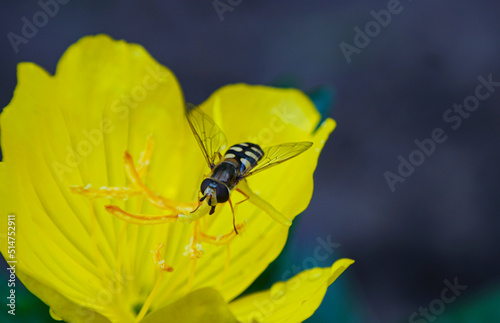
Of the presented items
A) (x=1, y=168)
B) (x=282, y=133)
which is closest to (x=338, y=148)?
(x=282, y=133)

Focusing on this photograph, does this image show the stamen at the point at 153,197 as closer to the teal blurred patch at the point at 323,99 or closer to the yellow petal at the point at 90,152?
the yellow petal at the point at 90,152

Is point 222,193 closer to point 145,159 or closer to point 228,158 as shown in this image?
point 228,158

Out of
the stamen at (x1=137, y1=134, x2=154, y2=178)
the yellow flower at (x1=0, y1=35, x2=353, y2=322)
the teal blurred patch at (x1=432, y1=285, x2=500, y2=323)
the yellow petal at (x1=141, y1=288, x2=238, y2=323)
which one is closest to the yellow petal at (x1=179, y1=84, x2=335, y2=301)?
the yellow flower at (x1=0, y1=35, x2=353, y2=322)

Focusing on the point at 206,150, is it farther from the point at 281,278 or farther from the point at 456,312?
the point at 456,312

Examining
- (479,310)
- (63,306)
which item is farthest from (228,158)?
(479,310)

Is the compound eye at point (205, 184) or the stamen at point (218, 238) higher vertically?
the compound eye at point (205, 184)

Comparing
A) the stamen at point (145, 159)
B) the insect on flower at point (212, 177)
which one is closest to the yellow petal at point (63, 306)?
the insect on flower at point (212, 177)
